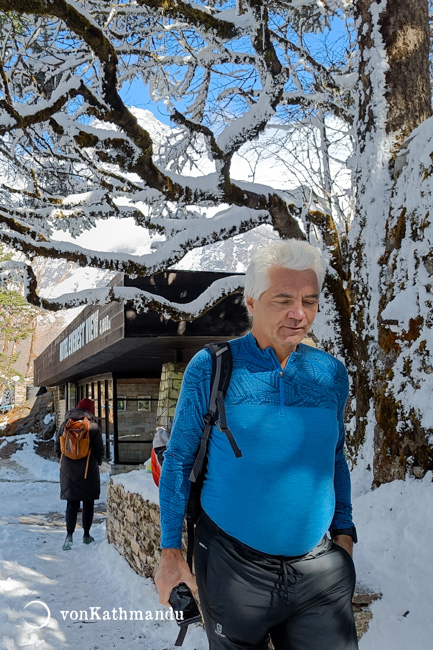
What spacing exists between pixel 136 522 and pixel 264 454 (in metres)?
4.88

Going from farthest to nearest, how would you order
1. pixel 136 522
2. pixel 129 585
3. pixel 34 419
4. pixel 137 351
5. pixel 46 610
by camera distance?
1. pixel 34 419
2. pixel 137 351
3. pixel 136 522
4. pixel 129 585
5. pixel 46 610

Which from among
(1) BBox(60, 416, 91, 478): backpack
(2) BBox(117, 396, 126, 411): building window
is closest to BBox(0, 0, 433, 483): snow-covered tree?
(1) BBox(60, 416, 91, 478): backpack

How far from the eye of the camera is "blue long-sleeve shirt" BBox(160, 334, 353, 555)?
1890mm

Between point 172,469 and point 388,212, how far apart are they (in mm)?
3693

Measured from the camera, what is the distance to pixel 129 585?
5.91 meters

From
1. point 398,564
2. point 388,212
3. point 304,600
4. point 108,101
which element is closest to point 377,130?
point 388,212

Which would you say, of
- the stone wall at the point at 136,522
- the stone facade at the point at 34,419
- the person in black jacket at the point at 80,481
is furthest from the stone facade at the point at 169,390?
the stone facade at the point at 34,419

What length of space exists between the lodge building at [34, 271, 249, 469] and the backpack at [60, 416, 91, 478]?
2.39 meters

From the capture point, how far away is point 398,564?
3367 mm

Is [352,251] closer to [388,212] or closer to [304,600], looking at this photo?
[388,212]

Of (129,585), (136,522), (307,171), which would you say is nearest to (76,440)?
(136,522)

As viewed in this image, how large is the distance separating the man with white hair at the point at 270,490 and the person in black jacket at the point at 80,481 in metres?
6.03

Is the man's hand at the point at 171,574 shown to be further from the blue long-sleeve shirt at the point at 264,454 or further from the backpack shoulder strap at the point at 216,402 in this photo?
the backpack shoulder strap at the point at 216,402

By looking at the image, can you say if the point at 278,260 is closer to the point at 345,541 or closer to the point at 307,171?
the point at 345,541
